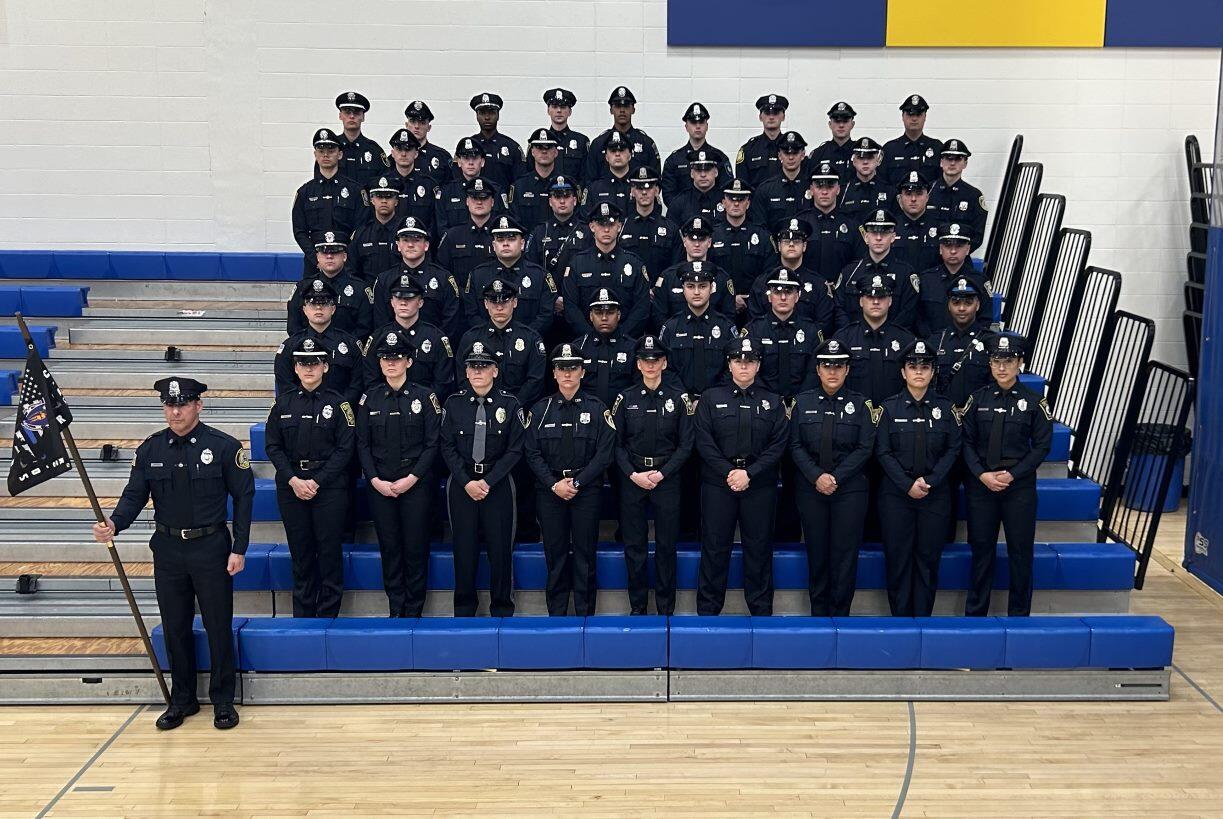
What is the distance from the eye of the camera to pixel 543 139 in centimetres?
1028

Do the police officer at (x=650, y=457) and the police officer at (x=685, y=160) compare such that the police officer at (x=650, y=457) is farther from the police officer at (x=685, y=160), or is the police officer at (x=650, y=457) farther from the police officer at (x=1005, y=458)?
the police officer at (x=685, y=160)

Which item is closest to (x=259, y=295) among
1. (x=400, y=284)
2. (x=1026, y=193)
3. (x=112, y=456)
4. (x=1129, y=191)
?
(x=112, y=456)

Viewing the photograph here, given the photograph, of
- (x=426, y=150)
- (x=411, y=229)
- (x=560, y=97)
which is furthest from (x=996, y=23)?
(x=411, y=229)

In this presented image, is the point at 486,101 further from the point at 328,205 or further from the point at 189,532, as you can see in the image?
the point at 189,532

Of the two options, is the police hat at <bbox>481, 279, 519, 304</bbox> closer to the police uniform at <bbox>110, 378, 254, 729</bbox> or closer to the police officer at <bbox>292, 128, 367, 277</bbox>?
the police uniform at <bbox>110, 378, 254, 729</bbox>

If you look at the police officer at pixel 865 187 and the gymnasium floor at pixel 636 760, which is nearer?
the gymnasium floor at pixel 636 760

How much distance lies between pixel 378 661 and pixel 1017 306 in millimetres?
6646

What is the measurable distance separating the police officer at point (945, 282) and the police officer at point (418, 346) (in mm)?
3432

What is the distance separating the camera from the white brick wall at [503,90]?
11.8 meters

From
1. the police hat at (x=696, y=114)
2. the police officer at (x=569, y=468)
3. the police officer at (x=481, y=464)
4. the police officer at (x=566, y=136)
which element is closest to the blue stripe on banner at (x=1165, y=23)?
the police hat at (x=696, y=114)

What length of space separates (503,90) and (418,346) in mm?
4276

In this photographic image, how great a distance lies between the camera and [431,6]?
38.9 ft

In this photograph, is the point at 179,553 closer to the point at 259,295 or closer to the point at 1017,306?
the point at 259,295

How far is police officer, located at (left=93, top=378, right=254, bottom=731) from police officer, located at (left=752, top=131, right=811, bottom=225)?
4.82 metres
